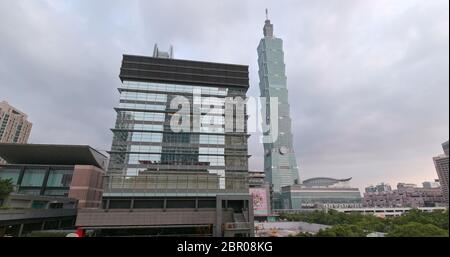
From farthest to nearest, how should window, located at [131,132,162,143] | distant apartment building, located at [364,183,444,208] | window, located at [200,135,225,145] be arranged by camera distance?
distant apartment building, located at [364,183,444,208], window, located at [200,135,225,145], window, located at [131,132,162,143]

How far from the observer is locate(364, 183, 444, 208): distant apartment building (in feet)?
237

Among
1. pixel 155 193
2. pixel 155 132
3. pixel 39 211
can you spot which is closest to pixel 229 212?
pixel 155 193

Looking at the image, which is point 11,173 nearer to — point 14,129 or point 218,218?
point 14,129

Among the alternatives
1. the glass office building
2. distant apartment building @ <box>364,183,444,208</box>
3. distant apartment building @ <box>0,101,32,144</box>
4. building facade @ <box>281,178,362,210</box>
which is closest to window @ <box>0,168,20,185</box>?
distant apartment building @ <box>0,101,32,144</box>

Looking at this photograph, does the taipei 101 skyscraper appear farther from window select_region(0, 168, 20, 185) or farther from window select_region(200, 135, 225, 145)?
window select_region(0, 168, 20, 185)

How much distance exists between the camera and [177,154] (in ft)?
102

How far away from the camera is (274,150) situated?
513 ft

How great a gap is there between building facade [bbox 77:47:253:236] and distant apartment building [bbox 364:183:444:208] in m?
65.9

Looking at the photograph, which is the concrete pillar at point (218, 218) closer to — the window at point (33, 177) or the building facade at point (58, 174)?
the building facade at point (58, 174)

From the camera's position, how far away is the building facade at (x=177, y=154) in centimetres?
2623
